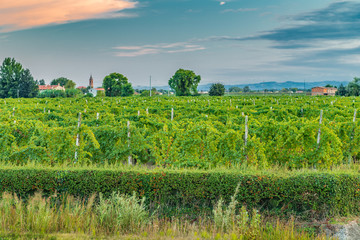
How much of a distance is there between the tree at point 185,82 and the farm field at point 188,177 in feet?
305

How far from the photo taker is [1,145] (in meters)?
12.6

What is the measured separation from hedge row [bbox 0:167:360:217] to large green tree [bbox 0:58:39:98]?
10043 cm

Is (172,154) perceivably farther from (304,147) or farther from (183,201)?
(304,147)

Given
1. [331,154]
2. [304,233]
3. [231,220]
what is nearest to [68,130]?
[231,220]

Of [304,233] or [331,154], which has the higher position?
[331,154]

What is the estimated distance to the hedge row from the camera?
8.78 meters

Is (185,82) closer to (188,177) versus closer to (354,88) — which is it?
(354,88)

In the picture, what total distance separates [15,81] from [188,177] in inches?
4181

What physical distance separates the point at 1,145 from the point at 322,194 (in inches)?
441

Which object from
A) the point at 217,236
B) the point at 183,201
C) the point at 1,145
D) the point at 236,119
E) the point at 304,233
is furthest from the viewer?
the point at 236,119

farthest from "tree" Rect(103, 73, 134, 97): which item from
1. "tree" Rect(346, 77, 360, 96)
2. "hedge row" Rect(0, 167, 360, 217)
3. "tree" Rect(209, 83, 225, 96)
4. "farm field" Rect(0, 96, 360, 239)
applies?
"hedge row" Rect(0, 167, 360, 217)

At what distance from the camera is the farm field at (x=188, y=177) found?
304 inches

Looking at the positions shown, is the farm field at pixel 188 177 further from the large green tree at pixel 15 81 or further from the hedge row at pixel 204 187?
the large green tree at pixel 15 81

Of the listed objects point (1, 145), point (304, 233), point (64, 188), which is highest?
point (1, 145)
